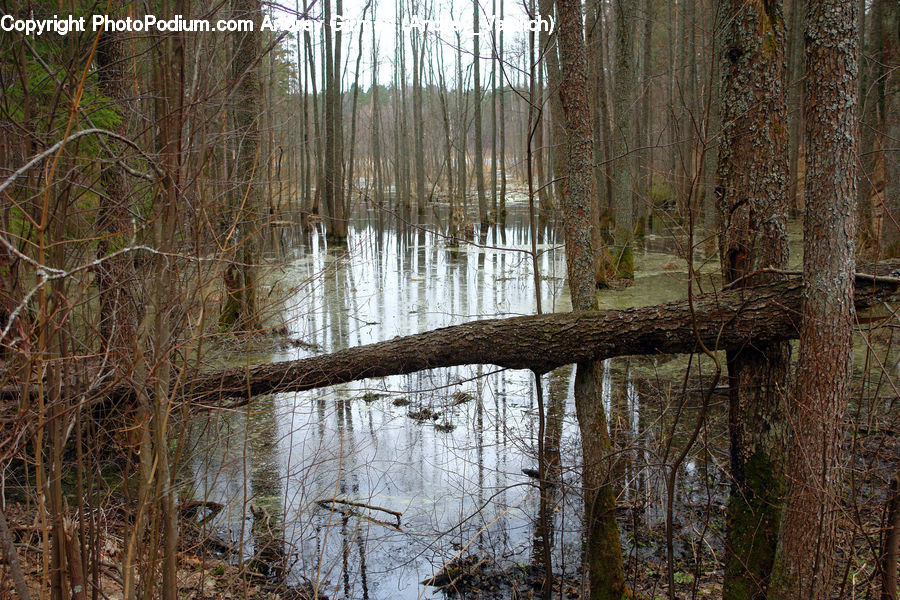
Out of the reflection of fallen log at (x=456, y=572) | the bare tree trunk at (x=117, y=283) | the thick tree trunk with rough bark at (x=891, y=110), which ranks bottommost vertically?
the reflection of fallen log at (x=456, y=572)

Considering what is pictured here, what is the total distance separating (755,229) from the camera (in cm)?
405

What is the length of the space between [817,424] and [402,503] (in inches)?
131

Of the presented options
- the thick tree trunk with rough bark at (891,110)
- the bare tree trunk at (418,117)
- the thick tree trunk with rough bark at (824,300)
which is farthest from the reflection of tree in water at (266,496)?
Answer: the bare tree trunk at (418,117)

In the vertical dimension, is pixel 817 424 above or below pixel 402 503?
above

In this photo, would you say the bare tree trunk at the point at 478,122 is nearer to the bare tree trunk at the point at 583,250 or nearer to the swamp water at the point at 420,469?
the swamp water at the point at 420,469

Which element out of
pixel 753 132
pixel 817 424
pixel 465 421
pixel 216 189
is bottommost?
pixel 465 421

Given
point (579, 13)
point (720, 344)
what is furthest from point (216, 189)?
point (720, 344)

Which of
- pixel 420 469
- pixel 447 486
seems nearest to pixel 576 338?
pixel 447 486

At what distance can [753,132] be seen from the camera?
4027 mm

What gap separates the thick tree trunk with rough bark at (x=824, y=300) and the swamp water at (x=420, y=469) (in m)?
0.56

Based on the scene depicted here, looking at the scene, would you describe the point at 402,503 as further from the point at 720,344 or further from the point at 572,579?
the point at 720,344

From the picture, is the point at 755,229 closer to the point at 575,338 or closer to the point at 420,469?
the point at 575,338

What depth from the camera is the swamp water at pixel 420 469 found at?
15.4 feet

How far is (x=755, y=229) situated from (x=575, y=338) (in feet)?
4.28
